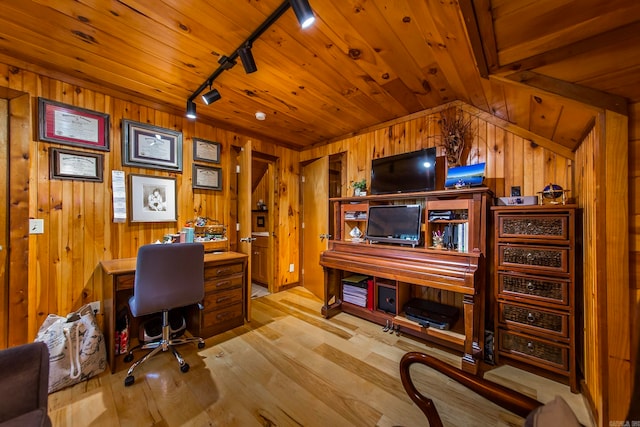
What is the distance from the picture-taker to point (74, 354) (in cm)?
179

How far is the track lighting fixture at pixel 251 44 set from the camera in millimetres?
1174

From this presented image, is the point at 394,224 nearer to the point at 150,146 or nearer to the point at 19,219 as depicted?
the point at 150,146

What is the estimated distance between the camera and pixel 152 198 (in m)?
2.58

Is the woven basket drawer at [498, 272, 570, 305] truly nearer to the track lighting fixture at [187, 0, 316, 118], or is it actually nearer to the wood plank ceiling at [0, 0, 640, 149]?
the wood plank ceiling at [0, 0, 640, 149]

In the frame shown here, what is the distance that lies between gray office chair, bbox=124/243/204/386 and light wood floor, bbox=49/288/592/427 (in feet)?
0.56

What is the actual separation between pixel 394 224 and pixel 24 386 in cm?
273

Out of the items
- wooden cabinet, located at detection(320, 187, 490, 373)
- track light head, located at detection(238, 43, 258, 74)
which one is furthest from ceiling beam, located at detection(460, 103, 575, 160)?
track light head, located at detection(238, 43, 258, 74)

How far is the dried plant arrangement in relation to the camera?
2402mm

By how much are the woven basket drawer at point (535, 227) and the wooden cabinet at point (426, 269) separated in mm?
157

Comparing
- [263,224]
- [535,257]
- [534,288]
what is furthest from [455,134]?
[263,224]

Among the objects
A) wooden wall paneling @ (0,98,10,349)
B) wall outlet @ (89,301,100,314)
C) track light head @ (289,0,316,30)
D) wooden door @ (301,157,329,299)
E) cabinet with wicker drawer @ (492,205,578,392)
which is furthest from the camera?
wooden door @ (301,157,329,299)

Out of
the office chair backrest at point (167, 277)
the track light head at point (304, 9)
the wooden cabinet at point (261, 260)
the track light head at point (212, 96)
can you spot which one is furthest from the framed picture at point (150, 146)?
the track light head at point (304, 9)

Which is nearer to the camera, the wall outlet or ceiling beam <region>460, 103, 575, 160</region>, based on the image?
ceiling beam <region>460, 103, 575, 160</region>

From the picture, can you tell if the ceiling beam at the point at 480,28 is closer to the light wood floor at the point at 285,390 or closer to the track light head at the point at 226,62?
the track light head at the point at 226,62
